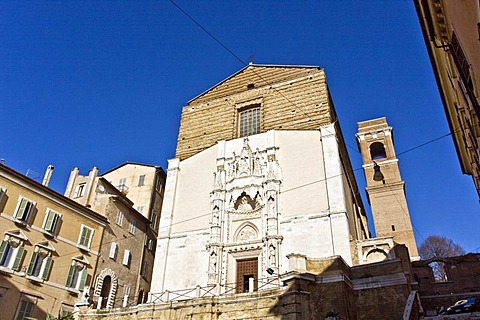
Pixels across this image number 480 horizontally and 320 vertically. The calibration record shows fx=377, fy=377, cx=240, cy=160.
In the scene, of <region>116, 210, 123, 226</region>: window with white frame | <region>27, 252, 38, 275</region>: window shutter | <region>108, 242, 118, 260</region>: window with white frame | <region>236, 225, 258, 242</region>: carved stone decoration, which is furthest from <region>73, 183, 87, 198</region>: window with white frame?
<region>236, 225, 258, 242</region>: carved stone decoration

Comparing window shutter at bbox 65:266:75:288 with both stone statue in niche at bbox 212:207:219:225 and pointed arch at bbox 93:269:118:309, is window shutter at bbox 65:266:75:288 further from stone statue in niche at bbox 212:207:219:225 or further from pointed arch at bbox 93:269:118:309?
stone statue in niche at bbox 212:207:219:225

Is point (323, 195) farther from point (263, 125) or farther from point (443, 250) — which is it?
point (443, 250)

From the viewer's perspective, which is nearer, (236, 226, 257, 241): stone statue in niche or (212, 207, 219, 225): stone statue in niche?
(236, 226, 257, 241): stone statue in niche

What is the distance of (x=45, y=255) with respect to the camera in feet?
62.3

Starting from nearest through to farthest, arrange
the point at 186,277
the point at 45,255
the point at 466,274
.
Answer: the point at 45,255 < the point at 186,277 < the point at 466,274

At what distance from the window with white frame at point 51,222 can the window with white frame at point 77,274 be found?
1993 mm

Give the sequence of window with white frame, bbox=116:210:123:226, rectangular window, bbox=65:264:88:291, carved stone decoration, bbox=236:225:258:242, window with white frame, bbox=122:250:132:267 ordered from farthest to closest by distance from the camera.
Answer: window with white frame, bbox=116:210:123:226 → window with white frame, bbox=122:250:132:267 → carved stone decoration, bbox=236:225:258:242 → rectangular window, bbox=65:264:88:291

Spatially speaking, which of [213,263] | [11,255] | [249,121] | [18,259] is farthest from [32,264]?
[249,121]

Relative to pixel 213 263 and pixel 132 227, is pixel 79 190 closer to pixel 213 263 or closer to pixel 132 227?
pixel 132 227

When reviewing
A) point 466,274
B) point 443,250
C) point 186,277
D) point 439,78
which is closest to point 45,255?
point 186,277

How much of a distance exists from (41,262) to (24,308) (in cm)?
221

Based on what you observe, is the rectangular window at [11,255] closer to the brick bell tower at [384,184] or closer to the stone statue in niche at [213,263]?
the stone statue in niche at [213,263]

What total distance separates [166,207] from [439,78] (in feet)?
55.2

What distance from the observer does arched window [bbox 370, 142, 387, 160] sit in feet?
126
